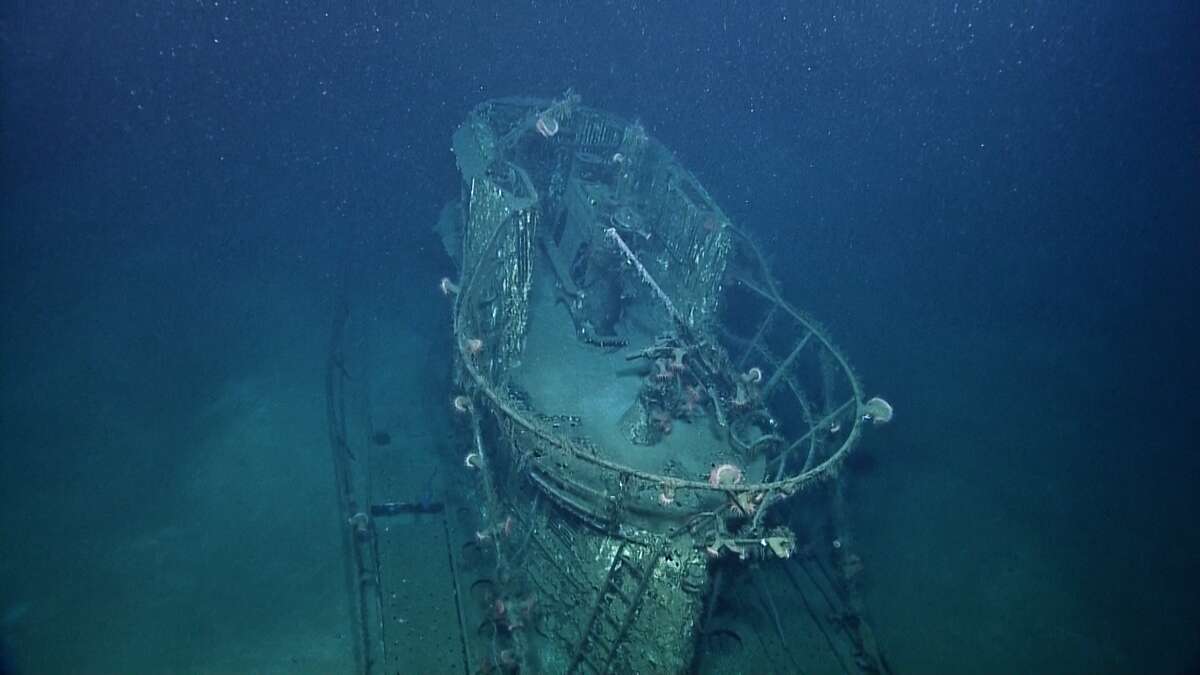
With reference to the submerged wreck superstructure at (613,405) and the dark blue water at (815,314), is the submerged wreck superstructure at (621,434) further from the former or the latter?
the dark blue water at (815,314)

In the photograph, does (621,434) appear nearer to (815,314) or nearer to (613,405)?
(613,405)

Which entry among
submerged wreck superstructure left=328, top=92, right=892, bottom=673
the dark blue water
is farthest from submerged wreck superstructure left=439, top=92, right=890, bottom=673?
the dark blue water

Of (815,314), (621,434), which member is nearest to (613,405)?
(621,434)

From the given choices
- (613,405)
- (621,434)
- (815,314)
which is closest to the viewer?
(621,434)

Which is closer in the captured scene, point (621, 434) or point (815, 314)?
point (621, 434)

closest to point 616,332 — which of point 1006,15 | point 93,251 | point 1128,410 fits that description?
point 1128,410

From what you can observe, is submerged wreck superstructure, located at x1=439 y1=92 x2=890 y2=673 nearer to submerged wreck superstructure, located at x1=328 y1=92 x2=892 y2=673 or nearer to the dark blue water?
submerged wreck superstructure, located at x1=328 y1=92 x2=892 y2=673
